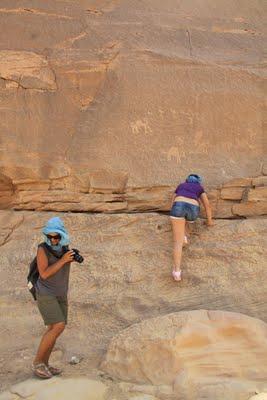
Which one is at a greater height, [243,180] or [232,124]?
[232,124]

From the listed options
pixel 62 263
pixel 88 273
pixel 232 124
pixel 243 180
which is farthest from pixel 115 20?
pixel 62 263

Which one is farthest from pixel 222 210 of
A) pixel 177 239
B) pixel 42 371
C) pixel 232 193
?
pixel 42 371

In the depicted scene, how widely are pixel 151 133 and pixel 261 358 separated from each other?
2407 millimetres

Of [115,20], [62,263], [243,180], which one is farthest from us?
[115,20]

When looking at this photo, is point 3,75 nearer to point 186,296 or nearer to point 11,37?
point 11,37

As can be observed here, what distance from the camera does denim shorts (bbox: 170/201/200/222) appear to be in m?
5.34

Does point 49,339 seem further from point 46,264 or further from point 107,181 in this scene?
point 107,181

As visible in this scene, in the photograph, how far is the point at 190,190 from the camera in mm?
5371

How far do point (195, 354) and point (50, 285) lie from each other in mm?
1064

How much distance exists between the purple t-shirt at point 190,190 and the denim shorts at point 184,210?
7cm

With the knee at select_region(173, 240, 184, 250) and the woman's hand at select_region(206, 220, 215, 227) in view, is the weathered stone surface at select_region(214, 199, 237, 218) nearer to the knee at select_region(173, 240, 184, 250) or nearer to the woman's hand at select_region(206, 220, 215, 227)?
the woman's hand at select_region(206, 220, 215, 227)

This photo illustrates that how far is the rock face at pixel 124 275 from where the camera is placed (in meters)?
5.03

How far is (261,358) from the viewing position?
430cm

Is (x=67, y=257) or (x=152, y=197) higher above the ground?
(x=152, y=197)
